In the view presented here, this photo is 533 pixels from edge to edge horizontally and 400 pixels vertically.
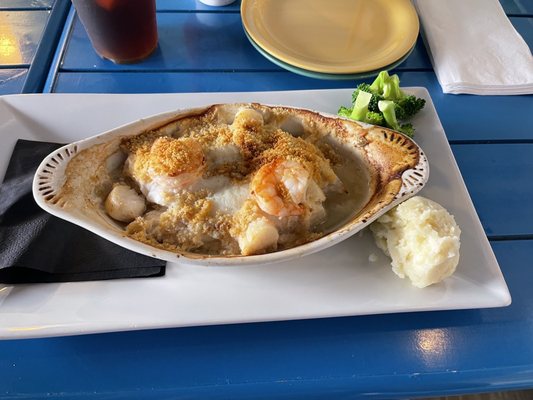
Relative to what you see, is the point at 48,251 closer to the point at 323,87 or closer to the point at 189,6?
the point at 323,87

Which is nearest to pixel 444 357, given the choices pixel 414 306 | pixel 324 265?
pixel 414 306

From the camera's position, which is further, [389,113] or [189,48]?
[189,48]

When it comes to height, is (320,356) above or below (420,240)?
below

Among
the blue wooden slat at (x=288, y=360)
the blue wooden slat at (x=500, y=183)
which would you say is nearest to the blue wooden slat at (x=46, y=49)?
the blue wooden slat at (x=288, y=360)

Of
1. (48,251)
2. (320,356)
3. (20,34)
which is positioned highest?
(20,34)

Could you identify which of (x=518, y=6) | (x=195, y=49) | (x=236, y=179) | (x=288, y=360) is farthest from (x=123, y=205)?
(x=518, y=6)

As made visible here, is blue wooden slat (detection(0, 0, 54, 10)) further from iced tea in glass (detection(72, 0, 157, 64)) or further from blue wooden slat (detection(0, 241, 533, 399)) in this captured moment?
blue wooden slat (detection(0, 241, 533, 399))

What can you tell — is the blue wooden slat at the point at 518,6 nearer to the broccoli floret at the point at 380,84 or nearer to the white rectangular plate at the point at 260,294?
the broccoli floret at the point at 380,84
